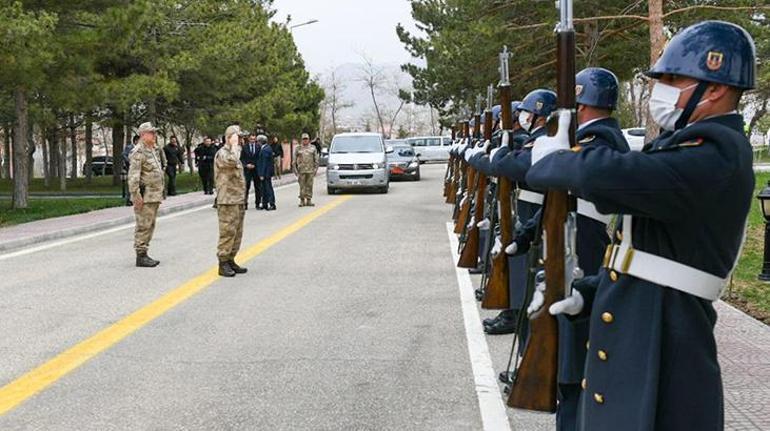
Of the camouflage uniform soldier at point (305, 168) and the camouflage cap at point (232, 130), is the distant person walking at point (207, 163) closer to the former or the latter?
the camouflage uniform soldier at point (305, 168)

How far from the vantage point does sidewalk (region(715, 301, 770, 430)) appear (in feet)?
15.6

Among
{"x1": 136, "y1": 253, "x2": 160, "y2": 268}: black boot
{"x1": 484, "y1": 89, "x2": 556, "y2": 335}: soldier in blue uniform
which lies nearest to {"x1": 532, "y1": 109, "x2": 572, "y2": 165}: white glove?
{"x1": 484, "y1": 89, "x2": 556, "y2": 335}: soldier in blue uniform

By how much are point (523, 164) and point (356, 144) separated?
21877mm

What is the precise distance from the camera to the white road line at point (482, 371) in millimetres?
4895

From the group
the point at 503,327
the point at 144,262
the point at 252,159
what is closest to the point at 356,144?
the point at 252,159

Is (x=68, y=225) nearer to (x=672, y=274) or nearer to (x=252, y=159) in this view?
(x=252, y=159)

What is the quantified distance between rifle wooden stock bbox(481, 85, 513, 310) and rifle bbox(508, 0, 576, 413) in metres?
2.66

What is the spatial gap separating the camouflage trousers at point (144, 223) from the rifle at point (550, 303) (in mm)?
8614

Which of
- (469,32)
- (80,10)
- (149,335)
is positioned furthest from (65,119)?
(149,335)

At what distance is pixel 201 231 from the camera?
624 inches

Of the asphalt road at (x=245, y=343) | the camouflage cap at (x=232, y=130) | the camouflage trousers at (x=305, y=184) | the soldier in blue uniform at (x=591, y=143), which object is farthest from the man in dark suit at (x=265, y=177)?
the soldier in blue uniform at (x=591, y=143)

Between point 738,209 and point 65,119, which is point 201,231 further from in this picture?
point 65,119

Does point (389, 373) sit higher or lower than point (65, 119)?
lower

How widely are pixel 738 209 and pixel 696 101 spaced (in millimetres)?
338
